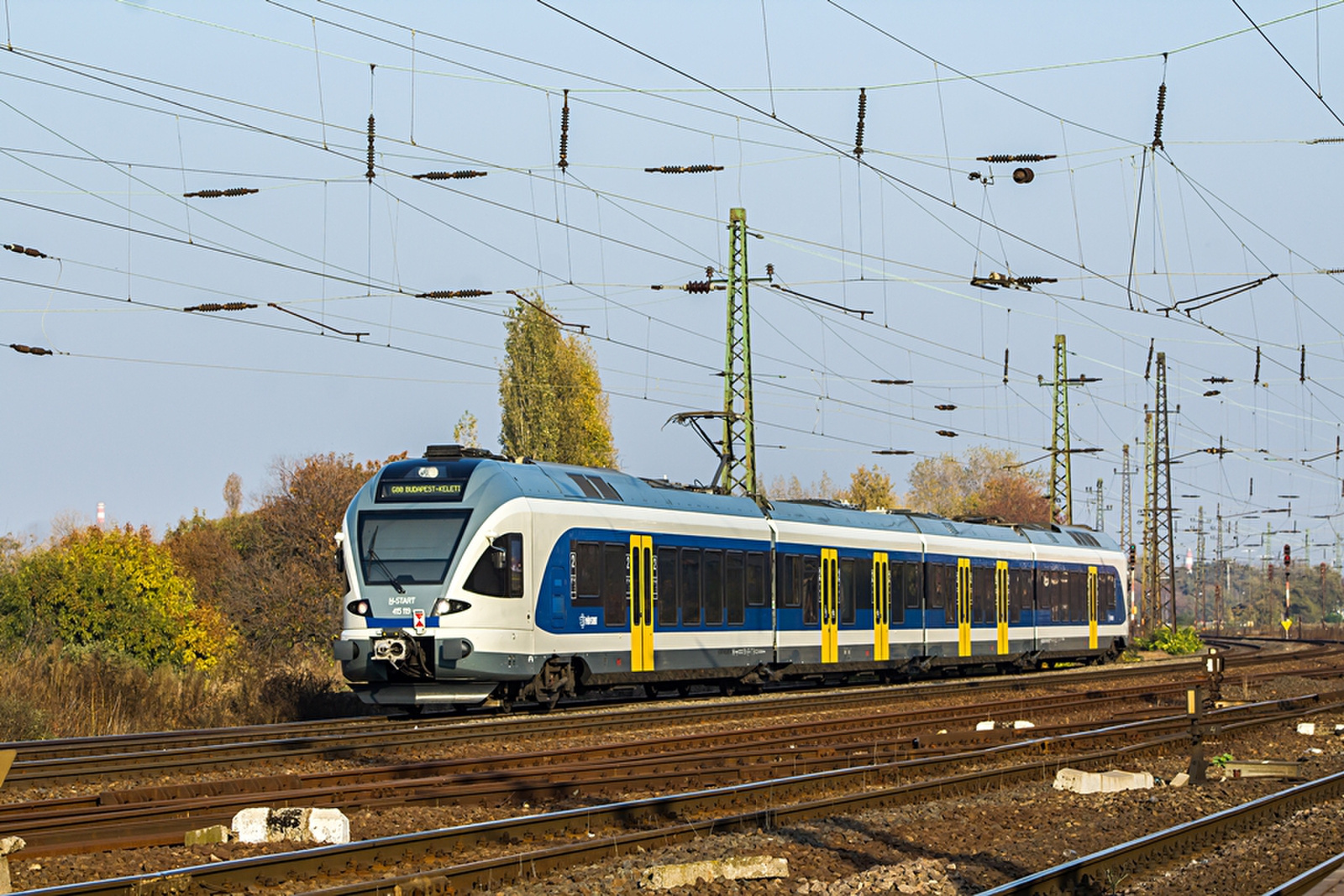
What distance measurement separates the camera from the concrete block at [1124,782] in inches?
572

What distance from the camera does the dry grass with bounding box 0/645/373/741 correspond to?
2033 centimetres

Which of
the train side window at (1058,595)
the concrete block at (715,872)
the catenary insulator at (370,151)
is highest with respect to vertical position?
the catenary insulator at (370,151)

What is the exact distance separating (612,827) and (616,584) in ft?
34.5

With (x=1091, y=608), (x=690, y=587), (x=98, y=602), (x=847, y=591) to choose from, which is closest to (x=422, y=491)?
(x=690, y=587)

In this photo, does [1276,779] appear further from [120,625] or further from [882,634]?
[120,625]

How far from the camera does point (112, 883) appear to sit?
27.6 ft

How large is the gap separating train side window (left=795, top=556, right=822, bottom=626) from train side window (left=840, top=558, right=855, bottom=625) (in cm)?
87

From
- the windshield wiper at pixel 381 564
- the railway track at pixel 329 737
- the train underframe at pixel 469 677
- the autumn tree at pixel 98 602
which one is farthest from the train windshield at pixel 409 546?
the autumn tree at pixel 98 602

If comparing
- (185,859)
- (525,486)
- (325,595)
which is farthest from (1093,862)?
(325,595)

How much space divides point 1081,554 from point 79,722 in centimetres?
2684

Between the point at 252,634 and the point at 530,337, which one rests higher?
the point at 530,337

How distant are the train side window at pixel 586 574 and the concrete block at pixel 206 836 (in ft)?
35.3

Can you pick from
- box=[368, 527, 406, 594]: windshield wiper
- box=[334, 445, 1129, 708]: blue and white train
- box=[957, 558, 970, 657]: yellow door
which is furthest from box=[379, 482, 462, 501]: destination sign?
box=[957, 558, 970, 657]: yellow door

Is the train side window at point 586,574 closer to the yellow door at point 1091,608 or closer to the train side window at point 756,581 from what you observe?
the train side window at point 756,581
